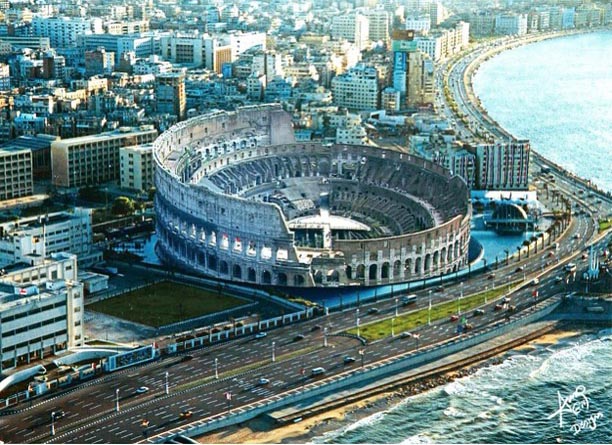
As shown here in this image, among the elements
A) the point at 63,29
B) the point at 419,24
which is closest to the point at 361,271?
the point at 63,29

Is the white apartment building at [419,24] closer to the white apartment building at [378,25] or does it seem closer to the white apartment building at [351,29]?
the white apartment building at [378,25]

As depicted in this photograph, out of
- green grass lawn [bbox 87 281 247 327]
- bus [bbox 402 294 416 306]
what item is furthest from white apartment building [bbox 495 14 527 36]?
green grass lawn [bbox 87 281 247 327]

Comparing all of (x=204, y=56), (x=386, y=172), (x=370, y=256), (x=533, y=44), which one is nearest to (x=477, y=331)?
(x=370, y=256)

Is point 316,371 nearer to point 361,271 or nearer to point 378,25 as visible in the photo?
point 361,271

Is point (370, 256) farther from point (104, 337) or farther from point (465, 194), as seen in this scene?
point (104, 337)

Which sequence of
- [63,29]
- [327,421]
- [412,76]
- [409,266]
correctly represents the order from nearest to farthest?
[327,421], [409,266], [412,76], [63,29]

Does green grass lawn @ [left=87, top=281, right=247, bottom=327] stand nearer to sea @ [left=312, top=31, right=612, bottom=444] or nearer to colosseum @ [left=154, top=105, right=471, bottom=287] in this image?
colosseum @ [left=154, top=105, right=471, bottom=287]
